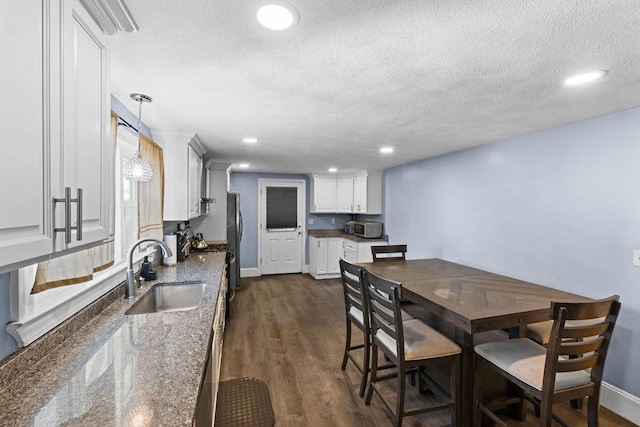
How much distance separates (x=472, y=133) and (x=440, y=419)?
2332mm

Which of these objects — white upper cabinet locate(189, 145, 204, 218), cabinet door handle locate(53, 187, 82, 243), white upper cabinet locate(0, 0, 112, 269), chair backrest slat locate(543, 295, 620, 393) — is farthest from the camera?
white upper cabinet locate(189, 145, 204, 218)

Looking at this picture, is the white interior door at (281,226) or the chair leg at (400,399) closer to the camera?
the chair leg at (400,399)

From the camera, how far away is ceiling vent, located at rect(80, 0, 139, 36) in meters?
0.94

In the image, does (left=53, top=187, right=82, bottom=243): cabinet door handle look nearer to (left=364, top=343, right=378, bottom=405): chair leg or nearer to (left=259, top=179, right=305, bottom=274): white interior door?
(left=364, top=343, right=378, bottom=405): chair leg

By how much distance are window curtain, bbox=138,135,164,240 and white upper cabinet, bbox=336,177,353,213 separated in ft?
12.6

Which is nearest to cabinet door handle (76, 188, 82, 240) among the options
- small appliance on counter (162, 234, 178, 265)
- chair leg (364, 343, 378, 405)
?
chair leg (364, 343, 378, 405)

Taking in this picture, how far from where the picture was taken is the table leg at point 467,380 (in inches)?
76.6

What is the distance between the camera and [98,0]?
93cm

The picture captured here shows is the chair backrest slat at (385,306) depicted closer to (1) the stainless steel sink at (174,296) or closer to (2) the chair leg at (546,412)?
(2) the chair leg at (546,412)

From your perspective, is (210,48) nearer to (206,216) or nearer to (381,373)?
(381,373)

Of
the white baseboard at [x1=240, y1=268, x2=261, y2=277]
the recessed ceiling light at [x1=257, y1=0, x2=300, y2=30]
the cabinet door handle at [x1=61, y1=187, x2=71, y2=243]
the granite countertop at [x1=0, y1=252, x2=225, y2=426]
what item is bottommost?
the white baseboard at [x1=240, y1=268, x2=261, y2=277]

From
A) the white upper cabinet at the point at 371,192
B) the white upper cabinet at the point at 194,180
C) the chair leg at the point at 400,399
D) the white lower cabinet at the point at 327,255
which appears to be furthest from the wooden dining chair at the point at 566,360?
the white lower cabinet at the point at 327,255

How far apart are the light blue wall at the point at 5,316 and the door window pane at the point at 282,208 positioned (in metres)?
5.12

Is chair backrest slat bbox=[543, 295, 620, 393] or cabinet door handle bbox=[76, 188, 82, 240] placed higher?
cabinet door handle bbox=[76, 188, 82, 240]
